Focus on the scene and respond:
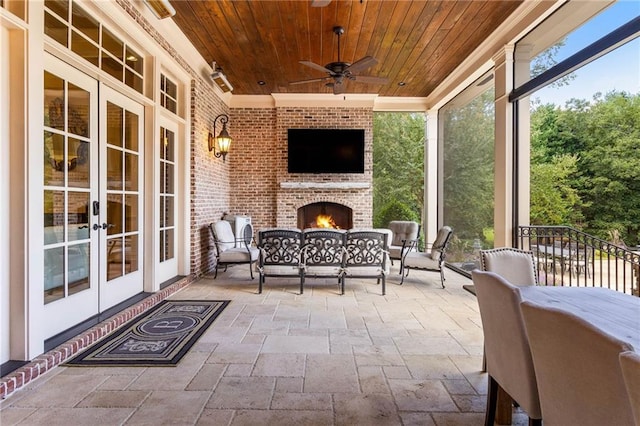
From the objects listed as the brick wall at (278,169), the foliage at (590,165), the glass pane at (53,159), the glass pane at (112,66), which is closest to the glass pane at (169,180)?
the glass pane at (112,66)

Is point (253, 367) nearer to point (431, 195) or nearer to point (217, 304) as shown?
point (217, 304)

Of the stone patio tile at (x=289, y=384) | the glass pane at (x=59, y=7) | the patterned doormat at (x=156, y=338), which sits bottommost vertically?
the stone patio tile at (x=289, y=384)

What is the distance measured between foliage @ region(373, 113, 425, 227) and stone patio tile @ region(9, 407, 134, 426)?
9.21 meters

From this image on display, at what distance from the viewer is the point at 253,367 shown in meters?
2.36

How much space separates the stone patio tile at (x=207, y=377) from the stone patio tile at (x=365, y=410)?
804mm

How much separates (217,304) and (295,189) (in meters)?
3.48

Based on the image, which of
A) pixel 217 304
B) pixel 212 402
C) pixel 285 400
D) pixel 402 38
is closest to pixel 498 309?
pixel 285 400

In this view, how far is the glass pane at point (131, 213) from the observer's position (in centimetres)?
354

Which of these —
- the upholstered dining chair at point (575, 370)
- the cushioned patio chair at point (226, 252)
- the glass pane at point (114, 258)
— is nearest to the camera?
the upholstered dining chair at point (575, 370)

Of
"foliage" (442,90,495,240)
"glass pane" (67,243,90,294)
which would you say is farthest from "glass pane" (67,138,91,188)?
"foliage" (442,90,495,240)

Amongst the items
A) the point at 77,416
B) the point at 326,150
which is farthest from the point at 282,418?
the point at 326,150

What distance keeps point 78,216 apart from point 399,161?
9616mm

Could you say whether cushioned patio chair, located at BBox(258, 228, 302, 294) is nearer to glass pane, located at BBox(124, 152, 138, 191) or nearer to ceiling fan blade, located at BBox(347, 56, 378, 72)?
glass pane, located at BBox(124, 152, 138, 191)

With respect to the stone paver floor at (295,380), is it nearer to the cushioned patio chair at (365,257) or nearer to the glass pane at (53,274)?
the glass pane at (53,274)
